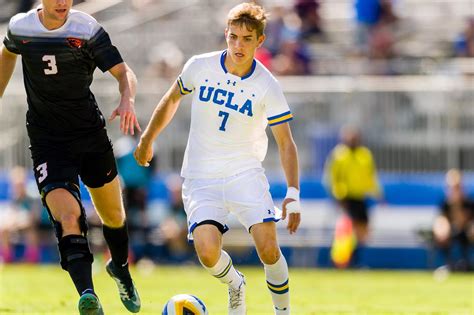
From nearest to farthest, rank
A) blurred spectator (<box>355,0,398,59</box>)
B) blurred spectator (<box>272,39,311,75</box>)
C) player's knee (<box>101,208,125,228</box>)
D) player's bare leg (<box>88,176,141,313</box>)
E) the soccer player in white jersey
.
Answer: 1. the soccer player in white jersey
2. player's bare leg (<box>88,176,141,313</box>)
3. player's knee (<box>101,208,125,228</box>)
4. blurred spectator (<box>272,39,311,75</box>)
5. blurred spectator (<box>355,0,398,59</box>)

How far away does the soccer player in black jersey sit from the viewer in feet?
27.5

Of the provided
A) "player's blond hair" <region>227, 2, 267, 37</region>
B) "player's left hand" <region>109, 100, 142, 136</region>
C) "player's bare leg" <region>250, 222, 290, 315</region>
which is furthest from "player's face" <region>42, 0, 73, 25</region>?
"player's bare leg" <region>250, 222, 290, 315</region>

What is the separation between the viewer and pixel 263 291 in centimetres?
1420

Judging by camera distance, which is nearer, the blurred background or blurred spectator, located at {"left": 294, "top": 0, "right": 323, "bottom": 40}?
the blurred background

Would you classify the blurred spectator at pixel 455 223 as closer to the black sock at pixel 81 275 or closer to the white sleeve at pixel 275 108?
the white sleeve at pixel 275 108

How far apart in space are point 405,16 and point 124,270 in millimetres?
12877

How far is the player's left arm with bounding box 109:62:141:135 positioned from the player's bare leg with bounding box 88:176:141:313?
875 mm

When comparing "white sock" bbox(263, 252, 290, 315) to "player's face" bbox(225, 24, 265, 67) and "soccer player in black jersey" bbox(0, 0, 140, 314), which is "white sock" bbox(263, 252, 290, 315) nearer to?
"soccer player in black jersey" bbox(0, 0, 140, 314)

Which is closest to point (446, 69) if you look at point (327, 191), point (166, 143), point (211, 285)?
point (327, 191)

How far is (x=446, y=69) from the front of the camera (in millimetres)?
19406

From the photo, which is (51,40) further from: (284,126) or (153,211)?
(153,211)

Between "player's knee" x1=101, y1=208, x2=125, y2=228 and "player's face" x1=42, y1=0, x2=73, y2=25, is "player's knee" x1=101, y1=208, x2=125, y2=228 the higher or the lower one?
the lower one

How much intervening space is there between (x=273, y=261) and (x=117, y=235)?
1.64 metres

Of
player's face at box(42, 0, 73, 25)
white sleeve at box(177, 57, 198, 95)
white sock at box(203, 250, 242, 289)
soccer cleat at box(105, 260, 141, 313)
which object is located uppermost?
player's face at box(42, 0, 73, 25)
